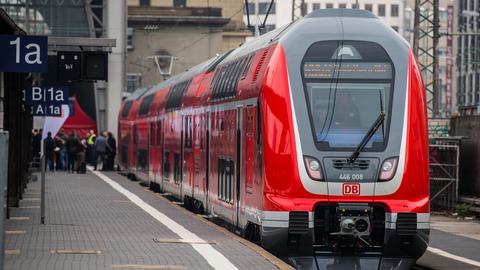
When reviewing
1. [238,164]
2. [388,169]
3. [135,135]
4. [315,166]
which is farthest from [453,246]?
[135,135]

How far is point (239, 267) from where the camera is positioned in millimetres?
14719

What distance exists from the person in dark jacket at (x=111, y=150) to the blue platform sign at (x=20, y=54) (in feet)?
133

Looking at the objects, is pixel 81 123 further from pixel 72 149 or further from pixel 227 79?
pixel 227 79

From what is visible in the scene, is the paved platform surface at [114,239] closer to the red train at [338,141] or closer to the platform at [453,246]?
the red train at [338,141]

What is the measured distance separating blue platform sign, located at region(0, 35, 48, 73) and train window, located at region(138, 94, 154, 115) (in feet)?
78.1

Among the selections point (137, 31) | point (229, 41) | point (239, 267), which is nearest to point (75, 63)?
point (239, 267)

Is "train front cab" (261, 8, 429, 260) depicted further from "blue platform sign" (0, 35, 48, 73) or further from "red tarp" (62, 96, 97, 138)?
"red tarp" (62, 96, 97, 138)

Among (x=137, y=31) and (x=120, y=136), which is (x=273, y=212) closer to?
(x=120, y=136)

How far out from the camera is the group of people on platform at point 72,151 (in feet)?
167

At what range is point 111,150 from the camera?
56500 millimetres

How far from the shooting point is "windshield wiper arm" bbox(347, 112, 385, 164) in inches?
662

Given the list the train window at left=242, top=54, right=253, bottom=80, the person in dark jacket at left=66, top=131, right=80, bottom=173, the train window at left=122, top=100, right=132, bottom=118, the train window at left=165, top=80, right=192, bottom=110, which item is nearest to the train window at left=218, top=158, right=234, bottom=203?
the train window at left=242, top=54, right=253, bottom=80

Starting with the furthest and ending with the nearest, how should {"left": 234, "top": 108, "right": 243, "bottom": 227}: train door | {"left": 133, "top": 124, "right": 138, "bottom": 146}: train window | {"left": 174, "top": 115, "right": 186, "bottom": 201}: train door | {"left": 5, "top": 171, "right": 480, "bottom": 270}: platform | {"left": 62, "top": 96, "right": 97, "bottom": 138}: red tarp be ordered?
{"left": 62, "top": 96, "right": 97, "bottom": 138}: red tarp < {"left": 133, "top": 124, "right": 138, "bottom": 146}: train window < {"left": 174, "top": 115, "right": 186, "bottom": 201}: train door < {"left": 234, "top": 108, "right": 243, "bottom": 227}: train door < {"left": 5, "top": 171, "right": 480, "bottom": 270}: platform

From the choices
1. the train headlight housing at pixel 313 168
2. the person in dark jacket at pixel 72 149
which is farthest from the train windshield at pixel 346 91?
the person in dark jacket at pixel 72 149
